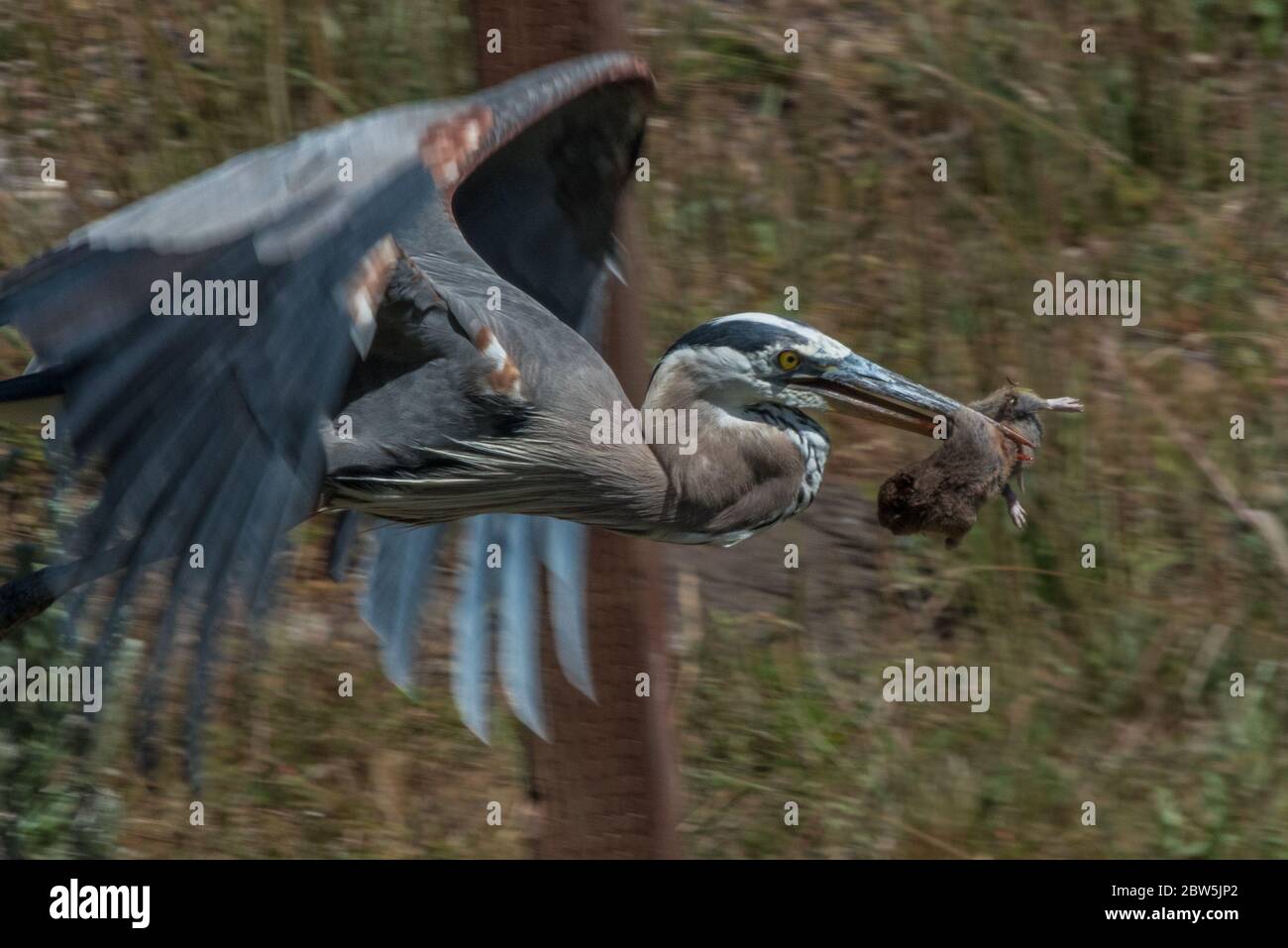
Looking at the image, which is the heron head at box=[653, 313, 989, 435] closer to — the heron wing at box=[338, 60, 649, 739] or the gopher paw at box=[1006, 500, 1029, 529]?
the gopher paw at box=[1006, 500, 1029, 529]

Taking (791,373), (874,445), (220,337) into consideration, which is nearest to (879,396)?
(791,373)

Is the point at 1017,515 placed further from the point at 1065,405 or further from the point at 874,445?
the point at 874,445

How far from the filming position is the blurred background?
4125mm

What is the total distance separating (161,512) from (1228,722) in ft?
8.87

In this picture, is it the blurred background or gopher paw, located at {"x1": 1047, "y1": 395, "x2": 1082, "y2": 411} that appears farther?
the blurred background

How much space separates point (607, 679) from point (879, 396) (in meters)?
0.75

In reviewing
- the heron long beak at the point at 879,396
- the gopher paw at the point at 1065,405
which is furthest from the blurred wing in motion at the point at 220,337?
the gopher paw at the point at 1065,405

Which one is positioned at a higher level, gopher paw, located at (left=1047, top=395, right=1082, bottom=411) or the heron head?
the heron head

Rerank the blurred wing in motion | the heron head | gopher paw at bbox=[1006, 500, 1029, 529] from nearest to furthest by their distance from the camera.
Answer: the blurred wing in motion → gopher paw at bbox=[1006, 500, 1029, 529] → the heron head

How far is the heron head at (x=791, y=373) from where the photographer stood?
3.26 m

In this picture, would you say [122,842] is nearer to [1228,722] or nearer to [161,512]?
[161,512]

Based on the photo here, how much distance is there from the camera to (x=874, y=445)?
15.9 ft

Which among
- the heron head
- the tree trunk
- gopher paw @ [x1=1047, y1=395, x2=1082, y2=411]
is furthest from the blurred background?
gopher paw @ [x1=1047, y1=395, x2=1082, y2=411]

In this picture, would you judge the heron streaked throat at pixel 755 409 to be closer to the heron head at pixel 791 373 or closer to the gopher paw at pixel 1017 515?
the heron head at pixel 791 373
